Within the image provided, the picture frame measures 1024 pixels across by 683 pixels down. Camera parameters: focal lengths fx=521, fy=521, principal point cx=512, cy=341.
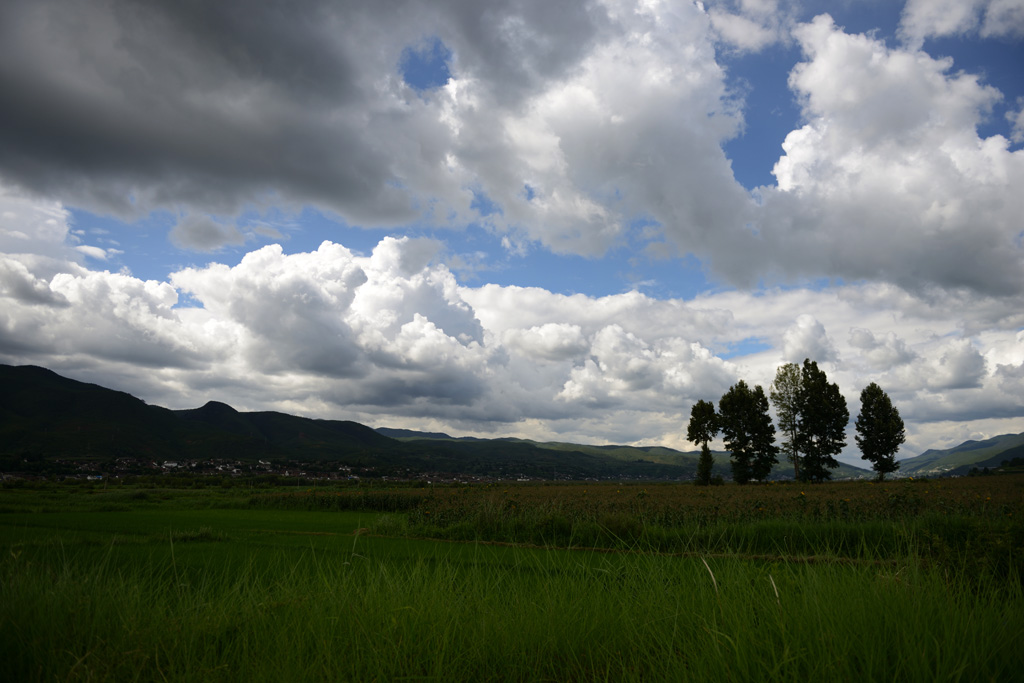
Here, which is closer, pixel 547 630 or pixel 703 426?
pixel 547 630

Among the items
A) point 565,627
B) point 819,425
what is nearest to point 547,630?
point 565,627

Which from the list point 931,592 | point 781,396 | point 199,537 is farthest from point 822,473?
point 931,592

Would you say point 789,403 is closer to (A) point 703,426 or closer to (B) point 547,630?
(A) point 703,426

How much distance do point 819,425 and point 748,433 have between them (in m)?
7.61

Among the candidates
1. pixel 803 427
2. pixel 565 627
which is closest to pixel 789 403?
pixel 803 427

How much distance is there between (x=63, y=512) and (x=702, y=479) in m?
59.5

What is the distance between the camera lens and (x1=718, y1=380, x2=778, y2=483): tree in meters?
62.3

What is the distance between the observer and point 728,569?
3703 millimetres

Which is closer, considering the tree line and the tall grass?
the tall grass

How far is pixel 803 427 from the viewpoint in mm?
60656

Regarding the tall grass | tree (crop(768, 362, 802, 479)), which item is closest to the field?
the tall grass

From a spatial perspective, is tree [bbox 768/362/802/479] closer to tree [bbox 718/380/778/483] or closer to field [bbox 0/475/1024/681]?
tree [bbox 718/380/778/483]

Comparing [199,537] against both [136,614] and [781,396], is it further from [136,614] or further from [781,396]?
[781,396]

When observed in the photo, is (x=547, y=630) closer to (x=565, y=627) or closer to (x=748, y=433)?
(x=565, y=627)
